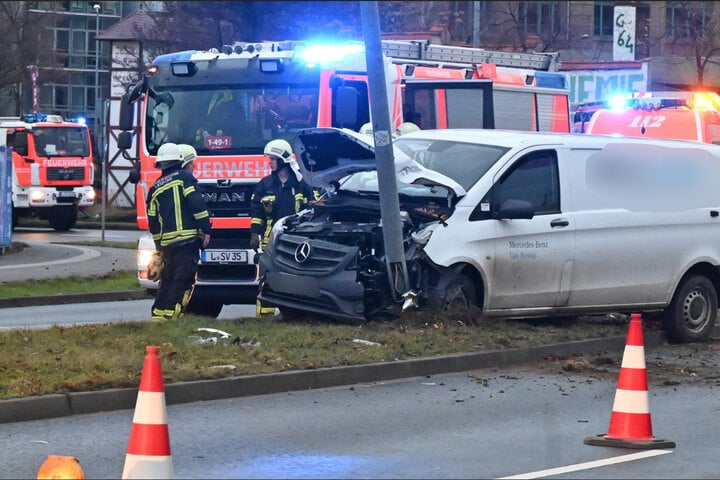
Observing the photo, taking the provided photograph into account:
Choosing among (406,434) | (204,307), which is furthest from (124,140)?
(406,434)

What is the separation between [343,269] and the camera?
12.0m

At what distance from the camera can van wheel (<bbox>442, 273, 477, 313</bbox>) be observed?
12164mm

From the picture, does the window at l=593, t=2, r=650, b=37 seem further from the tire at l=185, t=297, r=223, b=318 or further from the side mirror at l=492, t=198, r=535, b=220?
the side mirror at l=492, t=198, r=535, b=220

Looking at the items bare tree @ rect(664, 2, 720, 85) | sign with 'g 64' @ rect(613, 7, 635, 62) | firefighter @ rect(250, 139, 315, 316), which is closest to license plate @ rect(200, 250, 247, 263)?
firefighter @ rect(250, 139, 315, 316)

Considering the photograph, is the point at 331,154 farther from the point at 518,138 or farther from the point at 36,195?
the point at 36,195

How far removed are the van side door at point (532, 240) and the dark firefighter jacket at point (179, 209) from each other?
2696 millimetres

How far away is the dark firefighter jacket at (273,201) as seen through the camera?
14.5 metres

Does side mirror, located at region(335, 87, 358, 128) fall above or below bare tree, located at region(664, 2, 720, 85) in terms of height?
below

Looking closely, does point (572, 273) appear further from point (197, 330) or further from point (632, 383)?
point (632, 383)

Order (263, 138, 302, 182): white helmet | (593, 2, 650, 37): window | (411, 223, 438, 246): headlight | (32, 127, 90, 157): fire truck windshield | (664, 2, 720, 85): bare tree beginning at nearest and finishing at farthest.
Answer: (411, 223, 438, 246): headlight, (263, 138, 302, 182): white helmet, (32, 127, 90, 157): fire truck windshield, (664, 2, 720, 85): bare tree, (593, 2, 650, 37): window

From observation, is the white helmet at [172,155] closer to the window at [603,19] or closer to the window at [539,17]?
the window at [539,17]

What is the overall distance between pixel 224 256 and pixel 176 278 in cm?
219

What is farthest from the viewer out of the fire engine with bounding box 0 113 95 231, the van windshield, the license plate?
the fire engine with bounding box 0 113 95 231

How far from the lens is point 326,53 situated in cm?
1597
